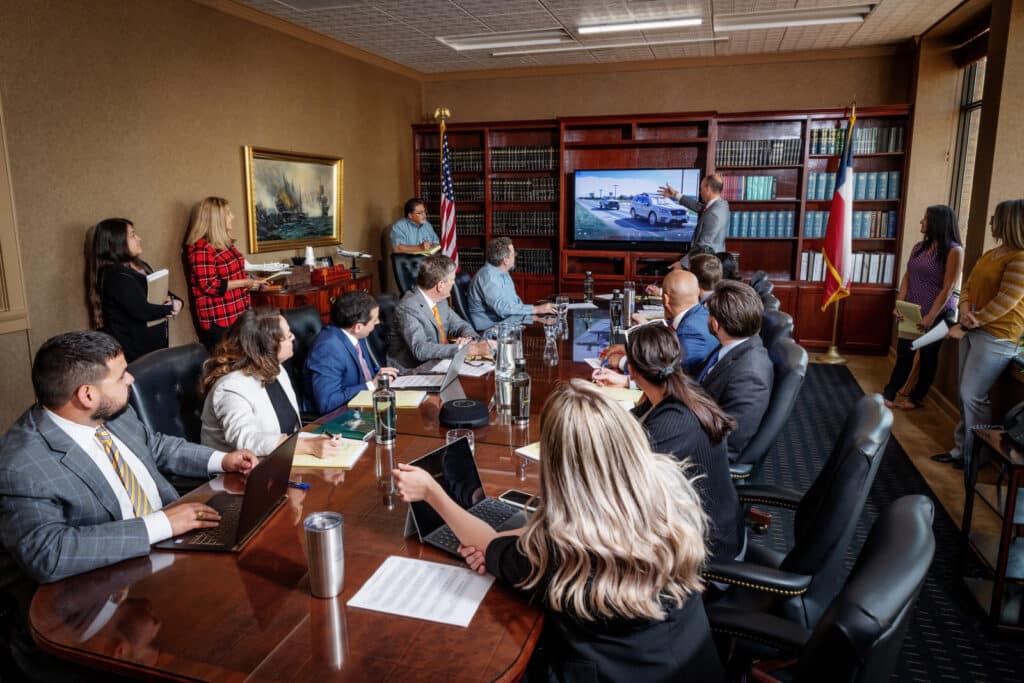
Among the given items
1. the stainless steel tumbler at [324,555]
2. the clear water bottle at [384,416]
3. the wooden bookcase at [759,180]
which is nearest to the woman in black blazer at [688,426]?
the clear water bottle at [384,416]

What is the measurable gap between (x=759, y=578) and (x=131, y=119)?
177 inches

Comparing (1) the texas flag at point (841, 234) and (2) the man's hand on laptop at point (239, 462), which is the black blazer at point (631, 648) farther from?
(1) the texas flag at point (841, 234)

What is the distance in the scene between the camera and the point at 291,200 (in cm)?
587

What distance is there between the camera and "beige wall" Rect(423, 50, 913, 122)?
265 inches

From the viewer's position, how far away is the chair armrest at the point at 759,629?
4.92 ft

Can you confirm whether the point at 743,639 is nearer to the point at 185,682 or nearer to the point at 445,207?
the point at 185,682

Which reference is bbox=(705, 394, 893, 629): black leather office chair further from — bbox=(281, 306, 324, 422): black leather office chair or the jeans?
the jeans

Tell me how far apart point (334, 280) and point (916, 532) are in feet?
17.0

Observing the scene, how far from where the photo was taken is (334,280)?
5766 millimetres

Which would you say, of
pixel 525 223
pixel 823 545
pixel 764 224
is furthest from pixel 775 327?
pixel 525 223

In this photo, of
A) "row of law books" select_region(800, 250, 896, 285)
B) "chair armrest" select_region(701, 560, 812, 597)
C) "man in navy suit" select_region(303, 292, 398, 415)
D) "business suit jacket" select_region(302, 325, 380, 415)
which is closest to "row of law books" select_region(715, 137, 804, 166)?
"row of law books" select_region(800, 250, 896, 285)

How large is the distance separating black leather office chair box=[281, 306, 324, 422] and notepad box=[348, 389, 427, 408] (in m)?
0.43

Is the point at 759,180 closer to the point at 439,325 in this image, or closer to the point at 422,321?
the point at 439,325

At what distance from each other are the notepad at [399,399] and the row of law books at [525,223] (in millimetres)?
5056
